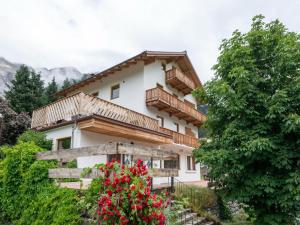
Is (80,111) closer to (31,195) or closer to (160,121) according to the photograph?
(31,195)

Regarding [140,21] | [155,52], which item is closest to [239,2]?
[155,52]

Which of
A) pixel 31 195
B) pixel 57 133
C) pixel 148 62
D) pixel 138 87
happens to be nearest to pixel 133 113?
pixel 57 133

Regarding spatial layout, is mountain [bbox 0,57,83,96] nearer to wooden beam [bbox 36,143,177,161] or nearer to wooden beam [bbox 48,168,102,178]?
wooden beam [bbox 36,143,177,161]

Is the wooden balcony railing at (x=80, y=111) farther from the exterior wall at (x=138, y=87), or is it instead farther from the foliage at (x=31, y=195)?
the foliage at (x=31, y=195)

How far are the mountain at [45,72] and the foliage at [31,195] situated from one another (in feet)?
225

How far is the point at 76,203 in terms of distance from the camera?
5.05 meters

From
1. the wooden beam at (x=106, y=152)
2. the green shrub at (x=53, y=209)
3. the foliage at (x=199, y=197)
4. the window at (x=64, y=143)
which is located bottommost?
the foliage at (x=199, y=197)

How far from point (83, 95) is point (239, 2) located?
8525mm

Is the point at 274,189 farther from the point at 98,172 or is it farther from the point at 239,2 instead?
the point at 239,2

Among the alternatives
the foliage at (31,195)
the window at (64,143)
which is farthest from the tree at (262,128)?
the window at (64,143)

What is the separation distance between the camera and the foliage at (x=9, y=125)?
15.9 metres

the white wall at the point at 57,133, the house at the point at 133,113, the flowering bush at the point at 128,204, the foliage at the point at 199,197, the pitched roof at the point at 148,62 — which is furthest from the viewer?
the pitched roof at the point at 148,62

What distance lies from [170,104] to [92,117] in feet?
29.1

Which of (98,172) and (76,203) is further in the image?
(76,203)
